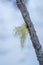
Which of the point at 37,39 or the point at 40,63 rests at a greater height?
the point at 37,39

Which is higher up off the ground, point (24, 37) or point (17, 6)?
point (17, 6)

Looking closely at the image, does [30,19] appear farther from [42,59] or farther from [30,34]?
[42,59]

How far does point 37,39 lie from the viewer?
15102 millimetres

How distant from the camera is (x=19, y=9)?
1550 cm

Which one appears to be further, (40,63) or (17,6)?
(17,6)

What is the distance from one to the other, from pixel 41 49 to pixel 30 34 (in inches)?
36.0

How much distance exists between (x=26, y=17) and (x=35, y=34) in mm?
967

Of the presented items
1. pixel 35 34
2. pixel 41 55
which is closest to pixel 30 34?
pixel 35 34

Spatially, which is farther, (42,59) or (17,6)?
(17,6)

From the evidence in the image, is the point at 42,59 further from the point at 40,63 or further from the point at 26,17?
the point at 26,17

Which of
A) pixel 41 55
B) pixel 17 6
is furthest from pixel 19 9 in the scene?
pixel 41 55

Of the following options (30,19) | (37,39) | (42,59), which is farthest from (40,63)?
(30,19)

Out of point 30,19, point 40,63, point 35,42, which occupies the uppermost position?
point 30,19

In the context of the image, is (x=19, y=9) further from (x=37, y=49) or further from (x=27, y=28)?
(x=37, y=49)
